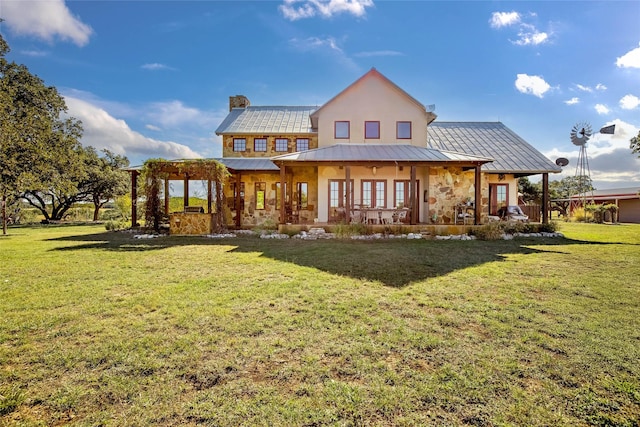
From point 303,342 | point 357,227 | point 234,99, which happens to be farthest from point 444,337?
point 234,99

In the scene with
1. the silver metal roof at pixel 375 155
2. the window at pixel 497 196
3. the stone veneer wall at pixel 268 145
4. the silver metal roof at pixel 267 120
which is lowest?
the window at pixel 497 196

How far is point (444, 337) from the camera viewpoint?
3562 millimetres

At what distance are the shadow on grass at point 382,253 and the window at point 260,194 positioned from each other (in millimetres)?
5372

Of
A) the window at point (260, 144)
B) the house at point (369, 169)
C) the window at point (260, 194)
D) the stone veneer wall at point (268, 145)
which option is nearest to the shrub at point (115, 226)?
the house at point (369, 169)

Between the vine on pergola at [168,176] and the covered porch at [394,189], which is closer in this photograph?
the vine on pergola at [168,176]

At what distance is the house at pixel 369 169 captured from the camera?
15.7 meters

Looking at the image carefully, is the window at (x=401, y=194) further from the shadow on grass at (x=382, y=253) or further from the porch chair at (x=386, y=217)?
the shadow on grass at (x=382, y=253)

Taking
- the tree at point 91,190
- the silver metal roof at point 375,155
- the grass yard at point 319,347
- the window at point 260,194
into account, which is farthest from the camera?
the tree at point 91,190

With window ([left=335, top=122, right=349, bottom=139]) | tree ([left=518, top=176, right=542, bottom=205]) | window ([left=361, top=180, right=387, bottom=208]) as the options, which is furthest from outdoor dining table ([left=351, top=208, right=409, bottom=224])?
tree ([left=518, top=176, right=542, bottom=205])

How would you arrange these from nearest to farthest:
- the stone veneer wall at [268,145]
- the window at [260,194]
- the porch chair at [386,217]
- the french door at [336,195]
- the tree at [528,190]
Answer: the porch chair at [386,217]
the french door at [336,195]
the window at [260,194]
the stone veneer wall at [268,145]
the tree at [528,190]

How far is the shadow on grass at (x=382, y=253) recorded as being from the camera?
6.63 metres

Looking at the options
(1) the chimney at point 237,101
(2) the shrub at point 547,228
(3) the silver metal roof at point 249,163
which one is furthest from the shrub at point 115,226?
(2) the shrub at point 547,228

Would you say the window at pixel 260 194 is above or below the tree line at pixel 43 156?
below

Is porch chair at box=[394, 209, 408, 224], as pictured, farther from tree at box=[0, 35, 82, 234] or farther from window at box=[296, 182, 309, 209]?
tree at box=[0, 35, 82, 234]
